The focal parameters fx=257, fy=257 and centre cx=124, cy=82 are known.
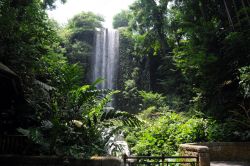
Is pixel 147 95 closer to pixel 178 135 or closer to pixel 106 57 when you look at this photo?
pixel 106 57

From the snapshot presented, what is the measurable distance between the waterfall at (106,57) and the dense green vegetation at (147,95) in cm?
615

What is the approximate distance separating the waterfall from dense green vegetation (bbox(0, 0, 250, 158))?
6.15m

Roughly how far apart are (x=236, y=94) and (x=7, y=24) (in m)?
9.47

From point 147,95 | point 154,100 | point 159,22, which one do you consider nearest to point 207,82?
point 154,100

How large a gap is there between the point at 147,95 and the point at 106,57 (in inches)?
364

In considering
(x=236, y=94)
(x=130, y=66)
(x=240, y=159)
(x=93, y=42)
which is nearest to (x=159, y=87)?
(x=130, y=66)

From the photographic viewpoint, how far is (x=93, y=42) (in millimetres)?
28281

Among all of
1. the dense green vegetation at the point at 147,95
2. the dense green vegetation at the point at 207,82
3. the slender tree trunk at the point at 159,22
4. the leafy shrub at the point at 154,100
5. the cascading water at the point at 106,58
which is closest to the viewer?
the dense green vegetation at the point at 147,95

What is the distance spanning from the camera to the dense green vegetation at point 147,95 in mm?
5910

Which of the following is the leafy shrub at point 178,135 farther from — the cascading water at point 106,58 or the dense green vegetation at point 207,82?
the cascading water at point 106,58

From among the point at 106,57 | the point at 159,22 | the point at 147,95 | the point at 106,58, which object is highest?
the point at 159,22

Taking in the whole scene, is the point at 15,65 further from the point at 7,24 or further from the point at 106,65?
the point at 106,65

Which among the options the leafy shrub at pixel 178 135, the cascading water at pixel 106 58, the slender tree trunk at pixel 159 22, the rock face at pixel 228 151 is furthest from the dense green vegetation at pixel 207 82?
the cascading water at pixel 106 58

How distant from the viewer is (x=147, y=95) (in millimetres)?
19406
